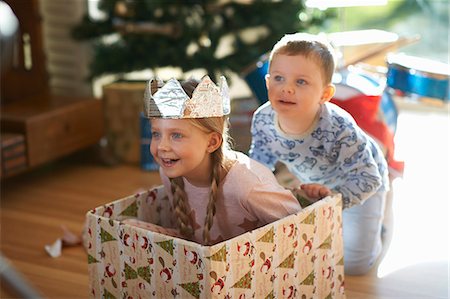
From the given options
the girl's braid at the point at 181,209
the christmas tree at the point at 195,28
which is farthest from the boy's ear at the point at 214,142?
the christmas tree at the point at 195,28

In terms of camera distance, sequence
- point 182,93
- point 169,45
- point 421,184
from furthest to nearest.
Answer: point 169,45
point 421,184
point 182,93

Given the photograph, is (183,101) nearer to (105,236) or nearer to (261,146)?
(105,236)

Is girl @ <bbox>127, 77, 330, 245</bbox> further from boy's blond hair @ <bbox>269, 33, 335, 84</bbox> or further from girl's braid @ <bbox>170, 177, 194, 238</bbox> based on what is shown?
boy's blond hair @ <bbox>269, 33, 335, 84</bbox>

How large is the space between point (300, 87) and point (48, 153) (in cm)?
142

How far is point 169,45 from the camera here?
335 cm

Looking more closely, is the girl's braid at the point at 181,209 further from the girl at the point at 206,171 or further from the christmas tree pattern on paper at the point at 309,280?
the christmas tree pattern on paper at the point at 309,280

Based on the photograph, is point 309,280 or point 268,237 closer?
point 268,237

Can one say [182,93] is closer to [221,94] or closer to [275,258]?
[221,94]

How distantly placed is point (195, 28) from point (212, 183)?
1.53 meters

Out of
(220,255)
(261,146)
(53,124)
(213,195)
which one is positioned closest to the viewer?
(220,255)

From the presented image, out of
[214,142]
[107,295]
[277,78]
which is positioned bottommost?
[107,295]

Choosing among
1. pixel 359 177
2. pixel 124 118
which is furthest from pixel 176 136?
pixel 124 118

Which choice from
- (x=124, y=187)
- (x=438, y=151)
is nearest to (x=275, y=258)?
(x=124, y=187)

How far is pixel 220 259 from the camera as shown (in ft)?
5.49
